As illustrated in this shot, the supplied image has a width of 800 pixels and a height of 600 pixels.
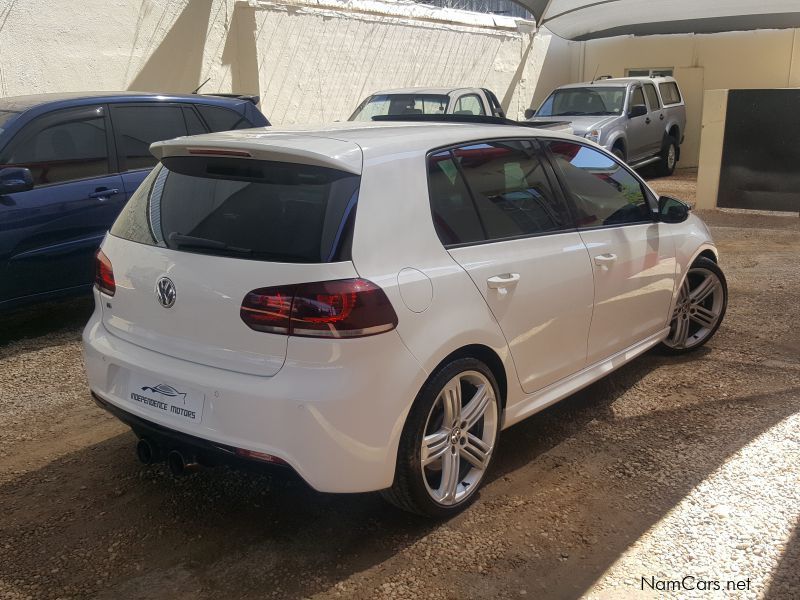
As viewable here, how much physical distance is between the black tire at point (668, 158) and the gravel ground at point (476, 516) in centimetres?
1159

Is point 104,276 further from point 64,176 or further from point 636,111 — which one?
point 636,111

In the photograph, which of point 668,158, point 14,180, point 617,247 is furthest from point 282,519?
point 668,158

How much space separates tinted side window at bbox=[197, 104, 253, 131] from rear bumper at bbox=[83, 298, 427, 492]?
4188 millimetres

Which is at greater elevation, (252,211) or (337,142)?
(337,142)

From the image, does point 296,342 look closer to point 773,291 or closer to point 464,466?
point 464,466

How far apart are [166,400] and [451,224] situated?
4.54 feet

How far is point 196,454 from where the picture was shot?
3127mm

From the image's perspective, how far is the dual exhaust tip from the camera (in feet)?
10.4

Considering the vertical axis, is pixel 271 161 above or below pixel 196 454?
above

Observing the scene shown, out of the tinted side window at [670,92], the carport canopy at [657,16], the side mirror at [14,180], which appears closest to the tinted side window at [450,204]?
the side mirror at [14,180]

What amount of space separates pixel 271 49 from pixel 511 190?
392 inches

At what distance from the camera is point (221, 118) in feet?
22.7

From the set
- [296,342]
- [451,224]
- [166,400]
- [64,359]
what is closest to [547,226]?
[451,224]

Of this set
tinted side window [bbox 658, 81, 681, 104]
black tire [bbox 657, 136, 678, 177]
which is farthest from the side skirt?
tinted side window [bbox 658, 81, 681, 104]
